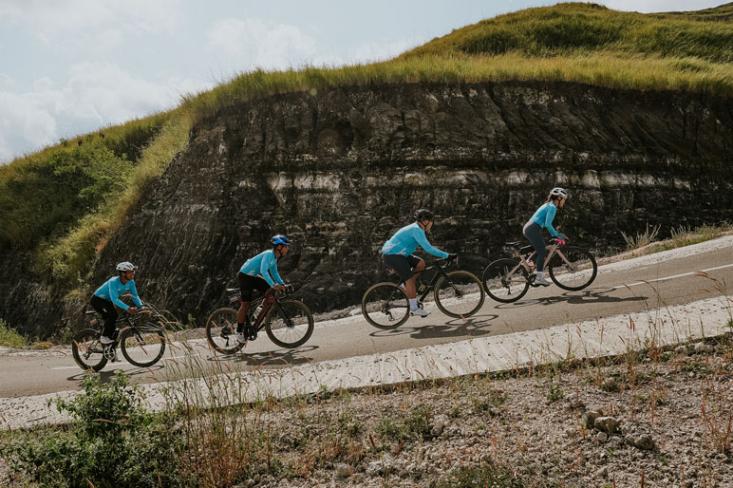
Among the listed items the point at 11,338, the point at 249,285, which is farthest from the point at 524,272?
the point at 11,338

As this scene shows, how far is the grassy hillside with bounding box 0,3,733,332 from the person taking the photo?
2336 cm

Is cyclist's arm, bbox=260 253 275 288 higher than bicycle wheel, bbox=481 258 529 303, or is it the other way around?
cyclist's arm, bbox=260 253 275 288

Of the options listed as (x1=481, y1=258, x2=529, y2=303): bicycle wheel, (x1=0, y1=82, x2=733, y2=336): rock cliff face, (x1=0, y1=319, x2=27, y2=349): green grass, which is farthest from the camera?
(x1=0, y1=319, x2=27, y2=349): green grass

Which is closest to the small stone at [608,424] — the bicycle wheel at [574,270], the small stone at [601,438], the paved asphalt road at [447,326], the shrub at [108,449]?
the small stone at [601,438]

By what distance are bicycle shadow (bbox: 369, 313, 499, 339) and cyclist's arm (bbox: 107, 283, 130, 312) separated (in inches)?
186

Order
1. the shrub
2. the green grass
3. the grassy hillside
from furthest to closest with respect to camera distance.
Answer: the grassy hillside
the green grass
the shrub

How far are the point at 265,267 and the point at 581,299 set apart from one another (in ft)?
20.8

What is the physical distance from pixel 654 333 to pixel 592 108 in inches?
651

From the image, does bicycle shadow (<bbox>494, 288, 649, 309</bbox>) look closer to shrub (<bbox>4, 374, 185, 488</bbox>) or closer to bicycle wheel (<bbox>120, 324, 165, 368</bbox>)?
bicycle wheel (<bbox>120, 324, 165, 368</bbox>)

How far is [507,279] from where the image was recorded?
12.7m

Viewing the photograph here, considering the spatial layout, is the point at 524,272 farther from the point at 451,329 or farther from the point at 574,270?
the point at 451,329

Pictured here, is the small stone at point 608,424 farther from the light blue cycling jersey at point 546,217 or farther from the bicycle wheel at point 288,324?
the light blue cycling jersey at point 546,217

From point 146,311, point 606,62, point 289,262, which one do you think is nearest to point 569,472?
point 146,311

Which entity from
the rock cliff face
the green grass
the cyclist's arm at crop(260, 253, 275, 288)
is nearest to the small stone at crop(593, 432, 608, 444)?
the cyclist's arm at crop(260, 253, 275, 288)
